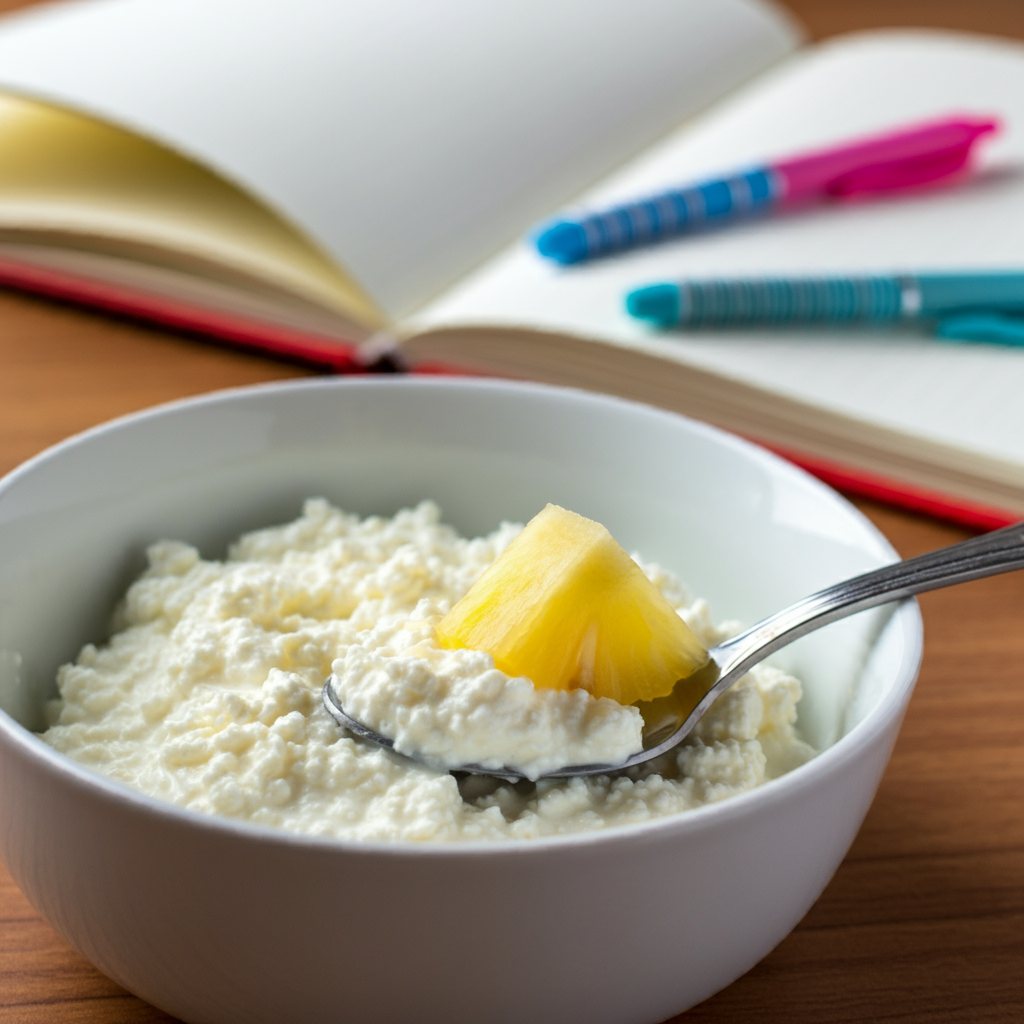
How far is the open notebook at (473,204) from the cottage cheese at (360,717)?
1.46 feet

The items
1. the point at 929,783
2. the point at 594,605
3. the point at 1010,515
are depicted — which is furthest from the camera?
the point at 1010,515

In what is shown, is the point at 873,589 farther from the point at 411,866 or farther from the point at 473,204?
the point at 473,204

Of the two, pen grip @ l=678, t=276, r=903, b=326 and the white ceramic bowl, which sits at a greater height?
pen grip @ l=678, t=276, r=903, b=326

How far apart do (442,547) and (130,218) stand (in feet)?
2.25

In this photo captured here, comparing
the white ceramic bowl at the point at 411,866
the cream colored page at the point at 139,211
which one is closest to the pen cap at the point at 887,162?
the cream colored page at the point at 139,211

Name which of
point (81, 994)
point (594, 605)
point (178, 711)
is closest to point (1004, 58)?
point (594, 605)

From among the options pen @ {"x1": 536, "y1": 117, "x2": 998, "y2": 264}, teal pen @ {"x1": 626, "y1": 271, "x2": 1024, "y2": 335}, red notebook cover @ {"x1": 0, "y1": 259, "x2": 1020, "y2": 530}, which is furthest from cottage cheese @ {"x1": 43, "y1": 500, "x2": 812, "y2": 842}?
pen @ {"x1": 536, "y1": 117, "x2": 998, "y2": 264}

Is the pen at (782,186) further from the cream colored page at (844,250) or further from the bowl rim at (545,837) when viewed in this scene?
the bowl rim at (545,837)

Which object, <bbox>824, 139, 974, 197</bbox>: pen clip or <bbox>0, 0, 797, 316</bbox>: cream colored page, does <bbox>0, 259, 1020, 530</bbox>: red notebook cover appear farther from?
<bbox>824, 139, 974, 197</bbox>: pen clip

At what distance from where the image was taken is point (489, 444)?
86 cm

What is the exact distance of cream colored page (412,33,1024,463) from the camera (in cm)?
112

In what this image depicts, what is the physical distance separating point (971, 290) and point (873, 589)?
2.18ft

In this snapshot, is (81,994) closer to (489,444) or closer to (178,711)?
(178,711)

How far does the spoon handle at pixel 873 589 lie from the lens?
65 centimetres
